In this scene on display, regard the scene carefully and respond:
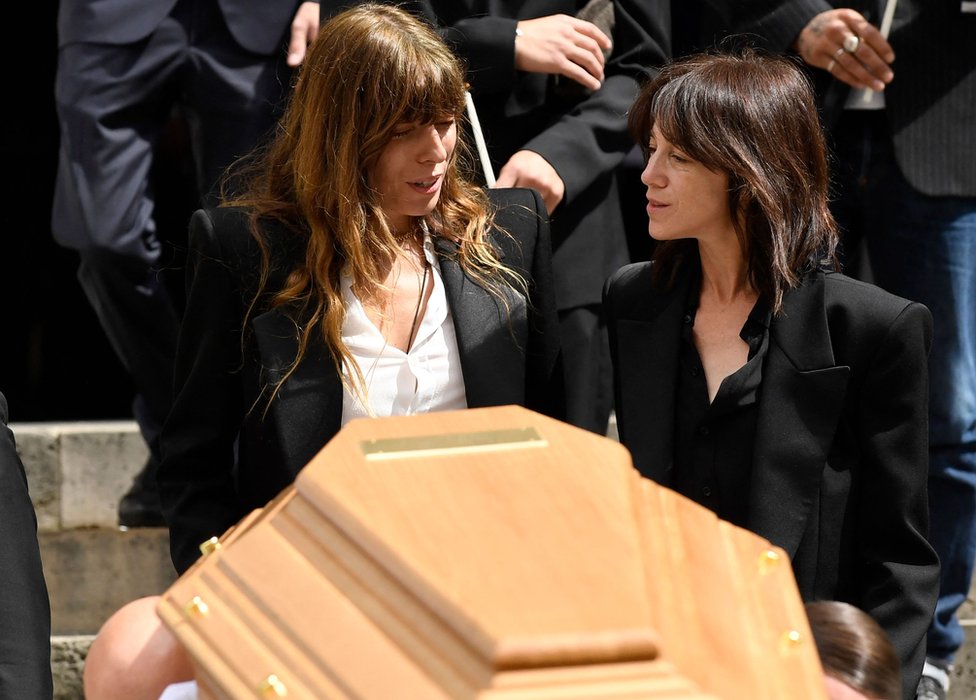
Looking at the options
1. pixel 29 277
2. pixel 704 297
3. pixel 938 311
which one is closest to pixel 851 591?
pixel 704 297

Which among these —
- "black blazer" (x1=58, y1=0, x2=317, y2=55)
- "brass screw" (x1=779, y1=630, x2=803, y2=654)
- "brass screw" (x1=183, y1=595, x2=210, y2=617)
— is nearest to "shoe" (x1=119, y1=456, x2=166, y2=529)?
"black blazer" (x1=58, y1=0, x2=317, y2=55)

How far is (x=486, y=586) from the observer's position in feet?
3.45

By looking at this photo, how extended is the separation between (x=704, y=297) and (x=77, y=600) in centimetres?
217

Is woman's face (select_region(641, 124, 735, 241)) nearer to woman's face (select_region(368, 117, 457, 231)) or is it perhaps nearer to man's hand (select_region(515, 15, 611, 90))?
woman's face (select_region(368, 117, 457, 231))

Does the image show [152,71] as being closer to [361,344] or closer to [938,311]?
[361,344]

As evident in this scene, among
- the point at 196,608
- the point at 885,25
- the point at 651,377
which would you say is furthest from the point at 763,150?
the point at 196,608

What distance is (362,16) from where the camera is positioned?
258 cm

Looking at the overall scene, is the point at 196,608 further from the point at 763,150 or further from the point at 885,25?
the point at 885,25

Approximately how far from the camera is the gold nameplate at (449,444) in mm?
1247

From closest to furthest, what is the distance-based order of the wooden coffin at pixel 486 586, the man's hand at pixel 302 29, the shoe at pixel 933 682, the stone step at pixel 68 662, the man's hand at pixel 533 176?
the wooden coffin at pixel 486 586, the man's hand at pixel 533 176, the shoe at pixel 933 682, the man's hand at pixel 302 29, the stone step at pixel 68 662

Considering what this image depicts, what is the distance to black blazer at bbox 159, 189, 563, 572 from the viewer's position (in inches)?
98.4

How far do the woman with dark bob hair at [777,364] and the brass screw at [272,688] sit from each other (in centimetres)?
134

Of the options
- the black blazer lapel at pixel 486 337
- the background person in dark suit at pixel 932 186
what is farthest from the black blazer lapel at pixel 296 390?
the background person in dark suit at pixel 932 186

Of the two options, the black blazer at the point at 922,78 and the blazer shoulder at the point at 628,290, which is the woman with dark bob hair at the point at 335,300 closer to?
the blazer shoulder at the point at 628,290
